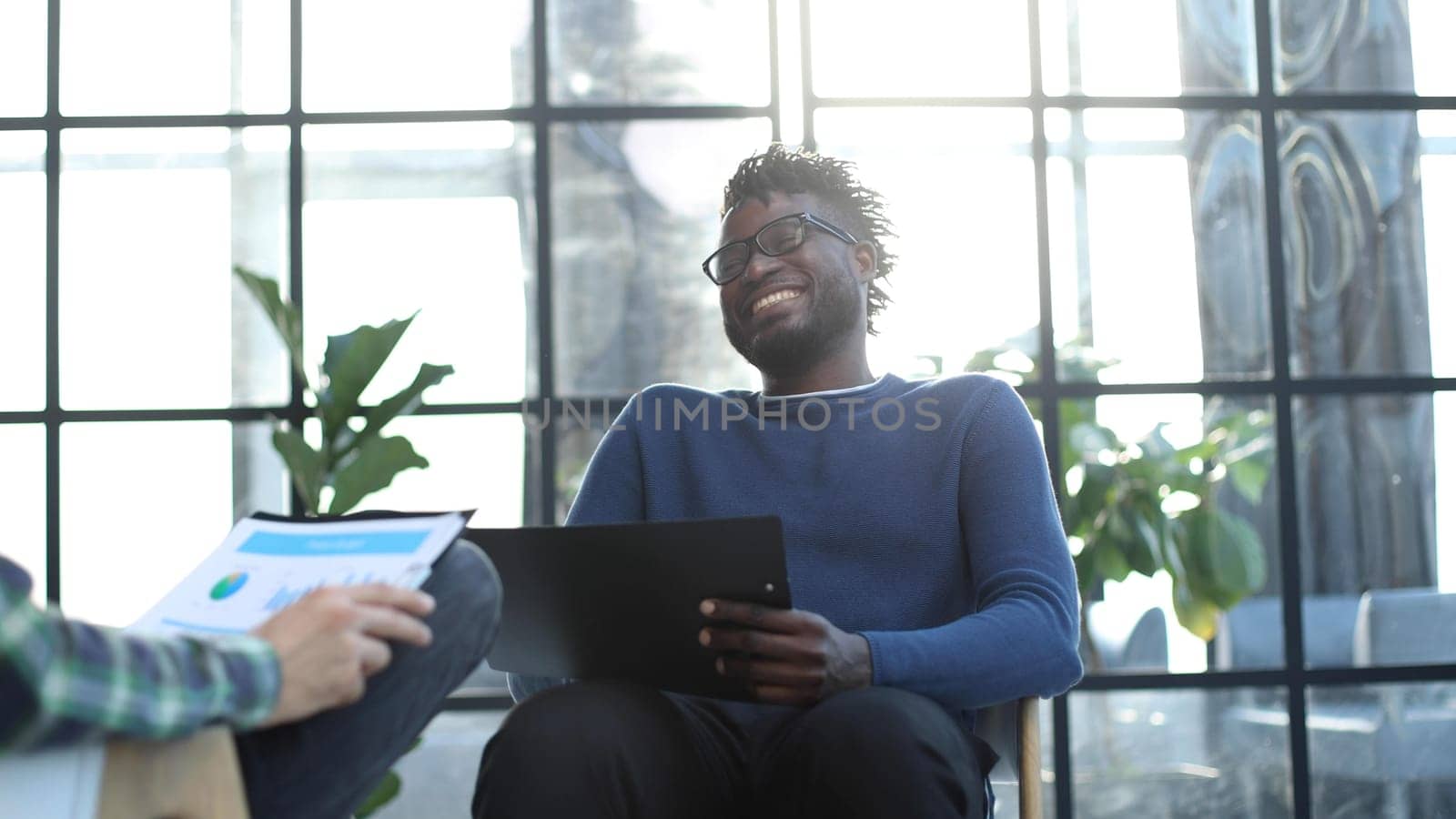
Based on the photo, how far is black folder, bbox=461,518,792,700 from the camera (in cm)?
124

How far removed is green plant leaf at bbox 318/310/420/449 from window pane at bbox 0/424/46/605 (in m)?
0.84

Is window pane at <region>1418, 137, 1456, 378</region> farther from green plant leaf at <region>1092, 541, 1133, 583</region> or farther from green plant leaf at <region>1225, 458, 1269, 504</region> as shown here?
green plant leaf at <region>1092, 541, 1133, 583</region>

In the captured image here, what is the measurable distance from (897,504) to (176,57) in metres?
2.11

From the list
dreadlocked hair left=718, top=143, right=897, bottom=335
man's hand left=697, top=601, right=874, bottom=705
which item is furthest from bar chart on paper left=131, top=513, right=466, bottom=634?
dreadlocked hair left=718, top=143, right=897, bottom=335

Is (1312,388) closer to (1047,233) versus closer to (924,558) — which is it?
(1047,233)

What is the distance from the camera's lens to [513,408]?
271 cm

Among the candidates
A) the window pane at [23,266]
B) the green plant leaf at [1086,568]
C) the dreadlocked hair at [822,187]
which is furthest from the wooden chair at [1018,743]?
the window pane at [23,266]

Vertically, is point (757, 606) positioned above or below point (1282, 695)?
above

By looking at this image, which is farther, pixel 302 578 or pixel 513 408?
pixel 513 408

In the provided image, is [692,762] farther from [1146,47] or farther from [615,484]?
[1146,47]

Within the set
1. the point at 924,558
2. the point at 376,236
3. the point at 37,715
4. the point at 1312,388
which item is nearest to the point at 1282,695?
the point at 1312,388

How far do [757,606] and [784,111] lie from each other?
5.70ft

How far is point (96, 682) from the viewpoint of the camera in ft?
2.50

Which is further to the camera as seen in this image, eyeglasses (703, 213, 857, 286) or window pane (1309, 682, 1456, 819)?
window pane (1309, 682, 1456, 819)
